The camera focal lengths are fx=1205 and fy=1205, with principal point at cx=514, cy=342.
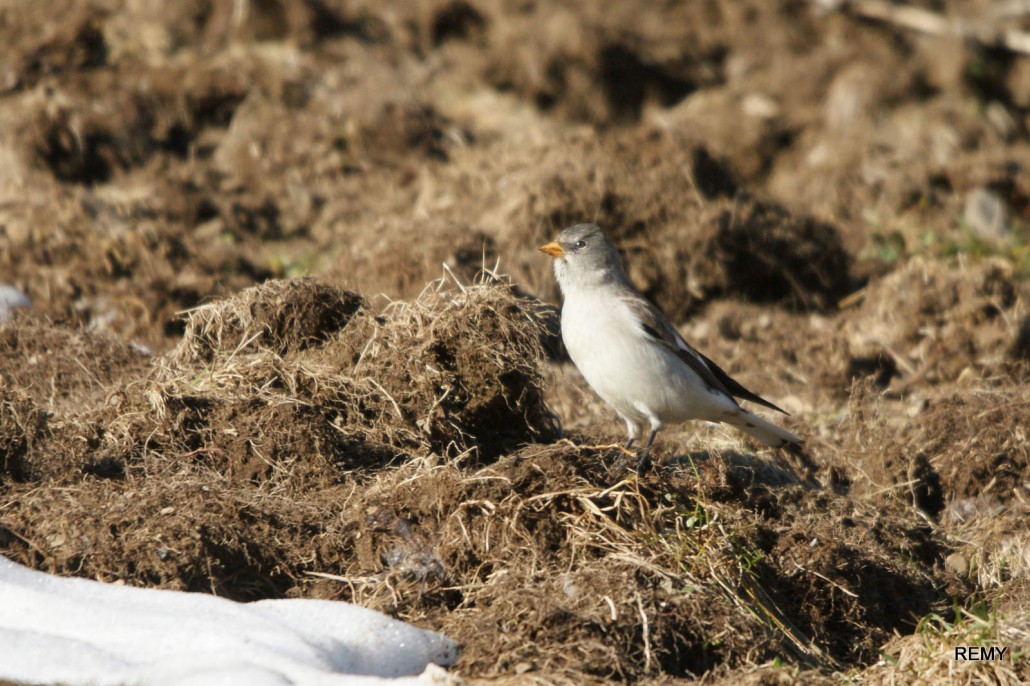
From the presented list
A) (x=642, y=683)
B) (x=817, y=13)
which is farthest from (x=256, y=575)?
(x=817, y=13)

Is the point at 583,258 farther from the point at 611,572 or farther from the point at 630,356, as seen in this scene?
the point at 611,572

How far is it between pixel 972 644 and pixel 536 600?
69.0 inches

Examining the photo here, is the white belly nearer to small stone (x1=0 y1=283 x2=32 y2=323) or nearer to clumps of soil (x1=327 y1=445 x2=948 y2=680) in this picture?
clumps of soil (x1=327 y1=445 x2=948 y2=680)

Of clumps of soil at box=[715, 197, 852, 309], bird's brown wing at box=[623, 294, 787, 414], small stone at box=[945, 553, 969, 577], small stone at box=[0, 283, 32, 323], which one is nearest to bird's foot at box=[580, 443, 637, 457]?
bird's brown wing at box=[623, 294, 787, 414]

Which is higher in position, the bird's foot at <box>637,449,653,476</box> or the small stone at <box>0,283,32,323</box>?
the bird's foot at <box>637,449,653,476</box>

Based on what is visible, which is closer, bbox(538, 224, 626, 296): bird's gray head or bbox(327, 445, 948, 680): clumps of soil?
bbox(327, 445, 948, 680): clumps of soil

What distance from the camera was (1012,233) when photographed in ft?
38.0

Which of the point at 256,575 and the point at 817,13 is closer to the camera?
the point at 256,575

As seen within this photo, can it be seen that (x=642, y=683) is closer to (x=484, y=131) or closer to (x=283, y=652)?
(x=283, y=652)

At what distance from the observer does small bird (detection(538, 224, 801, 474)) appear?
6.54 m

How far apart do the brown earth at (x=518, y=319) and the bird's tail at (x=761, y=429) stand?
0.16 metres

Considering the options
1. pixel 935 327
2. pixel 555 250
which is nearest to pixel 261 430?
pixel 555 250

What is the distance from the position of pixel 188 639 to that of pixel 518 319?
2.53 m

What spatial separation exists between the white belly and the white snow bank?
2131 millimetres
